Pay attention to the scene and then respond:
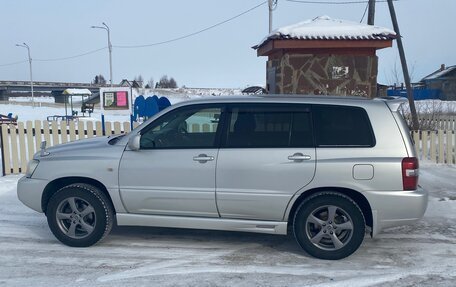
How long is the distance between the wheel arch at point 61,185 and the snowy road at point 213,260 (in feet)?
1.80

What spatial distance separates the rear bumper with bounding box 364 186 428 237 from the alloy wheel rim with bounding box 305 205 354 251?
294mm

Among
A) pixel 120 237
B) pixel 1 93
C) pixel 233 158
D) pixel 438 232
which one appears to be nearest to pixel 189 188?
pixel 233 158

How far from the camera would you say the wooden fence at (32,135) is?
9.04m

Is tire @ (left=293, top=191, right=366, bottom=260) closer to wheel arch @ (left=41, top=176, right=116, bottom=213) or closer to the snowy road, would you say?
the snowy road

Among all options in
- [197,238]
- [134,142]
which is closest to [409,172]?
[197,238]

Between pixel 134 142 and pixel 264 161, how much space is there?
1.43 meters

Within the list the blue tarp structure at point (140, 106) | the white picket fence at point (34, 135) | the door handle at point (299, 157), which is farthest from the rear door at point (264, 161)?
the blue tarp structure at point (140, 106)

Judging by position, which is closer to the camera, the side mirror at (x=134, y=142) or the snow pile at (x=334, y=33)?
the side mirror at (x=134, y=142)

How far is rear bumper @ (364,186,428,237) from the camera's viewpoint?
444cm

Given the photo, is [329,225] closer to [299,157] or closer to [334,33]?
[299,157]

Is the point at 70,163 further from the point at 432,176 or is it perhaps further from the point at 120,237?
the point at 432,176

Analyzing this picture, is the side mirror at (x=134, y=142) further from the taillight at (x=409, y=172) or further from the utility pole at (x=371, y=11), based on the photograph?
the utility pole at (x=371, y=11)

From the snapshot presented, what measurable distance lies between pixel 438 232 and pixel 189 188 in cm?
327

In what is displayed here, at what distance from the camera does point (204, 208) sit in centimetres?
478
